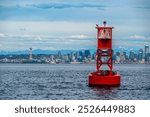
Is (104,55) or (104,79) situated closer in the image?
(104,79)

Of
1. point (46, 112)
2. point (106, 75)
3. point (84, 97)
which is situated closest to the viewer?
point (46, 112)

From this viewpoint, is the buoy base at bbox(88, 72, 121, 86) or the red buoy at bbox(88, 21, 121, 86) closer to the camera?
the buoy base at bbox(88, 72, 121, 86)

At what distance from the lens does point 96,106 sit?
27.2 metres

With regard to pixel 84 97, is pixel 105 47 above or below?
above

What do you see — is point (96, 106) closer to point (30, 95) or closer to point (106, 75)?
point (30, 95)

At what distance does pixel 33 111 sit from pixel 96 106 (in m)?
3.30

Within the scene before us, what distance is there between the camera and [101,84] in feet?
184

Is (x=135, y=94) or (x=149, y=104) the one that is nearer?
(x=149, y=104)

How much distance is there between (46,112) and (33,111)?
2.50 ft

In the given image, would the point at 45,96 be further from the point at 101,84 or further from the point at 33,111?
the point at 33,111

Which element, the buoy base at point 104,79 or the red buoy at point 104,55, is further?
the red buoy at point 104,55

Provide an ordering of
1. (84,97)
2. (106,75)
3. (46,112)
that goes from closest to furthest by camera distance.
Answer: (46,112) < (84,97) < (106,75)

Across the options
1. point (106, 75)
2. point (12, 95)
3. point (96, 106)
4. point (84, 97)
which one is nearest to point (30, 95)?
point (12, 95)

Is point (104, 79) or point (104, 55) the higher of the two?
point (104, 55)
